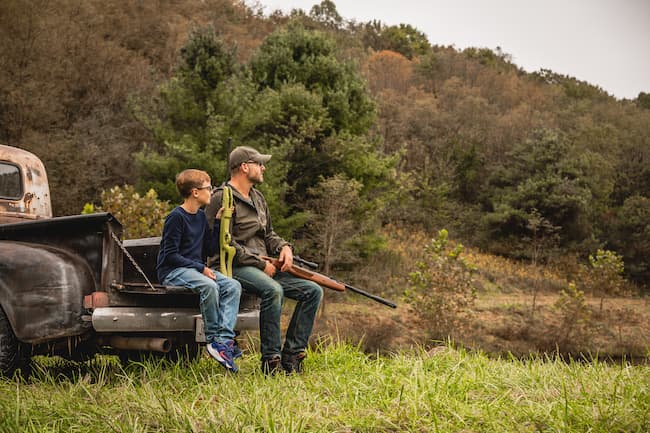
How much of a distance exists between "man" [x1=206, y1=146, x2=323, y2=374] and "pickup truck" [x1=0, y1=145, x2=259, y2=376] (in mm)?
299

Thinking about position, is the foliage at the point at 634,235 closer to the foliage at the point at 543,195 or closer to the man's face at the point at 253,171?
the foliage at the point at 543,195

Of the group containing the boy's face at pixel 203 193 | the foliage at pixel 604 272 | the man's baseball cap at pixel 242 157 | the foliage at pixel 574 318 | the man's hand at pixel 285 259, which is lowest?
the foliage at pixel 574 318

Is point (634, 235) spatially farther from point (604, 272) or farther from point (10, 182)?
point (10, 182)

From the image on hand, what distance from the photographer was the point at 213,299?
462 centimetres

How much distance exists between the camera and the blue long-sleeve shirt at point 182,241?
15.7ft

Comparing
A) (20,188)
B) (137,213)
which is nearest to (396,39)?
(137,213)

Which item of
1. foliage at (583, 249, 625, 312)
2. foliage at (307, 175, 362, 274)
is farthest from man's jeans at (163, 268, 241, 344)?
foliage at (583, 249, 625, 312)

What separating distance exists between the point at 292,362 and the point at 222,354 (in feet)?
2.75

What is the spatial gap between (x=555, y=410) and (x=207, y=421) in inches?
76.2

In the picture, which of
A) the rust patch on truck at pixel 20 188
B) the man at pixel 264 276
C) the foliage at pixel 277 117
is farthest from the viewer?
the foliage at pixel 277 117

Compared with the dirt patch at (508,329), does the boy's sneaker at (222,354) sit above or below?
above

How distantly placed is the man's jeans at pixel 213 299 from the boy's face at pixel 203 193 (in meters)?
0.58

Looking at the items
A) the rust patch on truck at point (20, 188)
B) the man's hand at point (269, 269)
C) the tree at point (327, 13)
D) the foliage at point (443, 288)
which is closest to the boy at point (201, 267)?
the man's hand at point (269, 269)

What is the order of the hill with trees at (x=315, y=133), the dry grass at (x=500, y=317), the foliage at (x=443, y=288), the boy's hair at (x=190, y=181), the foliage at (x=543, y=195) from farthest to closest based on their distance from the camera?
1. the foliage at (x=543, y=195)
2. the hill with trees at (x=315, y=133)
3. the dry grass at (x=500, y=317)
4. the foliage at (x=443, y=288)
5. the boy's hair at (x=190, y=181)
